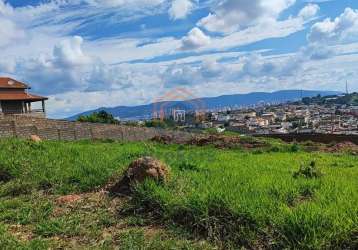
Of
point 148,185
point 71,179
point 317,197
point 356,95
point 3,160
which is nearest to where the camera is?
point 317,197

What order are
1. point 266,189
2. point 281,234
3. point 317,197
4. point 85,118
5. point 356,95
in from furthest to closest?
point 356,95 → point 85,118 → point 266,189 → point 317,197 → point 281,234

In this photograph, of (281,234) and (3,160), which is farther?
(3,160)

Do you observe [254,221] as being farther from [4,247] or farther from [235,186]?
[4,247]

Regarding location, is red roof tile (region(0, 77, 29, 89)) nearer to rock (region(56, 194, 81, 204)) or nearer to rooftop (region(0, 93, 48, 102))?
rooftop (region(0, 93, 48, 102))

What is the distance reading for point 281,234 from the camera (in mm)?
4238

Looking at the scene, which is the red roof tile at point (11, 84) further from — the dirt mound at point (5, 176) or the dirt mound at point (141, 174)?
the dirt mound at point (141, 174)

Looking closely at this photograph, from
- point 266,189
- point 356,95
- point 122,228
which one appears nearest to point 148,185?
point 122,228

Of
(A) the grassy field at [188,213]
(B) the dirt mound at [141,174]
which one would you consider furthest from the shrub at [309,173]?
(B) the dirt mound at [141,174]

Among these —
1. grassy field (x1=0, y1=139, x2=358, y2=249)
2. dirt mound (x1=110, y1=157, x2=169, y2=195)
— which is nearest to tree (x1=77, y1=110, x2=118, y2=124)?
grassy field (x1=0, y1=139, x2=358, y2=249)

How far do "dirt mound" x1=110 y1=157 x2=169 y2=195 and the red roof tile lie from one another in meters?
43.9

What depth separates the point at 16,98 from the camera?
4641cm

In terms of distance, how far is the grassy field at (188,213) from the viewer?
4.28 meters

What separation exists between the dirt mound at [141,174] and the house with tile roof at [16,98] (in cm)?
4088

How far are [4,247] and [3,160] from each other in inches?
194
